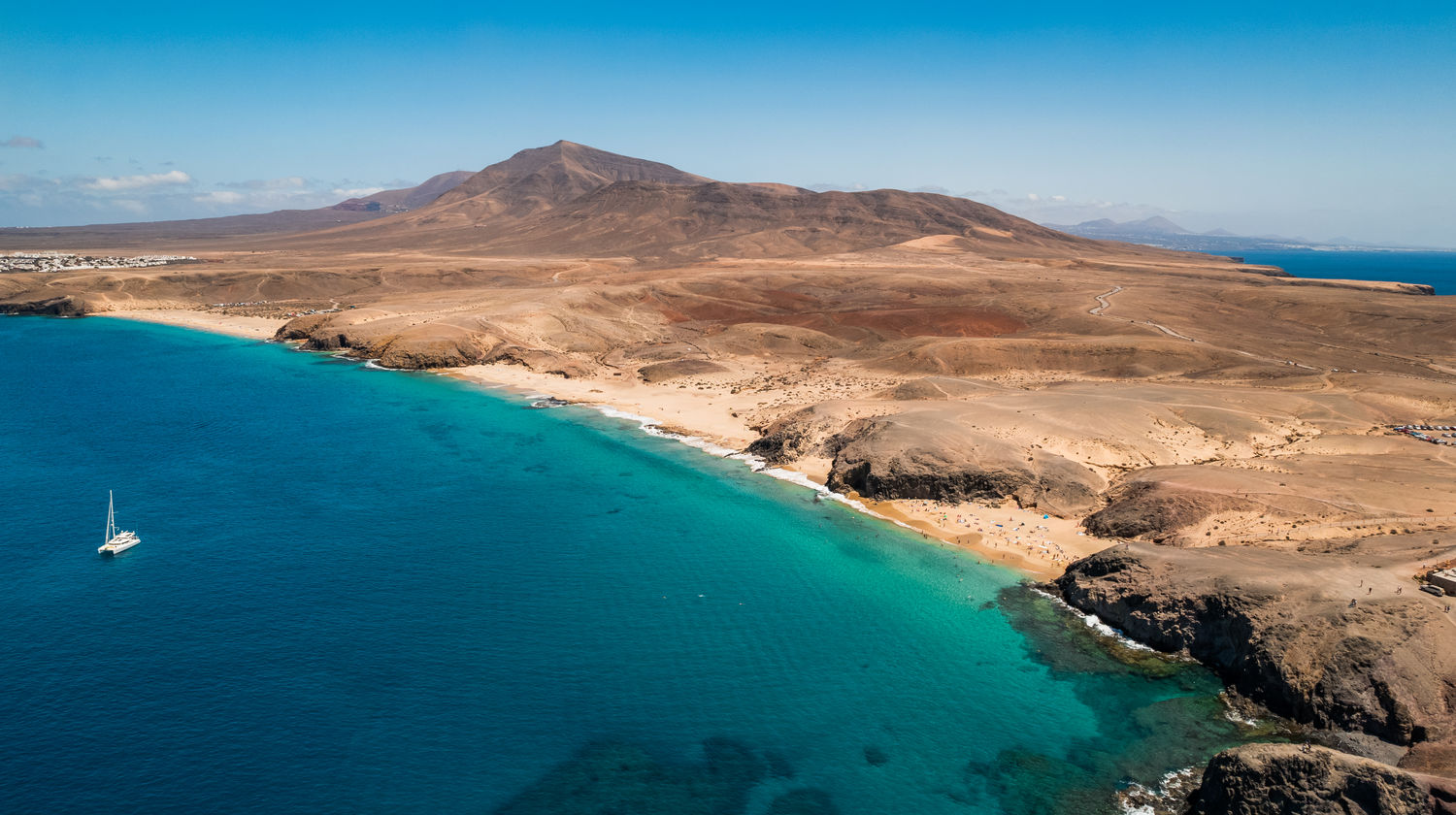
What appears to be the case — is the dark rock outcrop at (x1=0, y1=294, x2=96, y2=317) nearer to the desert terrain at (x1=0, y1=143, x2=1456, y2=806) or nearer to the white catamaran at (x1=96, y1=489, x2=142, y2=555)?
the desert terrain at (x1=0, y1=143, x2=1456, y2=806)

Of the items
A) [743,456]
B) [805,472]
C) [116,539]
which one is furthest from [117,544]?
[805,472]

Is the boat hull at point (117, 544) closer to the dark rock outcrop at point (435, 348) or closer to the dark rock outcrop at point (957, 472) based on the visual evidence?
the dark rock outcrop at point (957, 472)

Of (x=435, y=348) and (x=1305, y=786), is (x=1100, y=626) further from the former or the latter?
(x=435, y=348)

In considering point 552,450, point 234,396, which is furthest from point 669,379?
point 234,396

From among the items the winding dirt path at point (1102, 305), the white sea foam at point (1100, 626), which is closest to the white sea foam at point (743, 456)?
the white sea foam at point (1100, 626)

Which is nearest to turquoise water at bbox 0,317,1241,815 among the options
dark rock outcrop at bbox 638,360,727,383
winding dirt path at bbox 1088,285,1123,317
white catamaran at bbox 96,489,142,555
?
white catamaran at bbox 96,489,142,555

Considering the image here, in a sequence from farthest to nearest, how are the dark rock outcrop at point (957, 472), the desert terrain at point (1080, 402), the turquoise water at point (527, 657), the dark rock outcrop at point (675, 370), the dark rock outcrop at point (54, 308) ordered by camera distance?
the dark rock outcrop at point (54, 308) → the dark rock outcrop at point (675, 370) → the dark rock outcrop at point (957, 472) → the desert terrain at point (1080, 402) → the turquoise water at point (527, 657)
